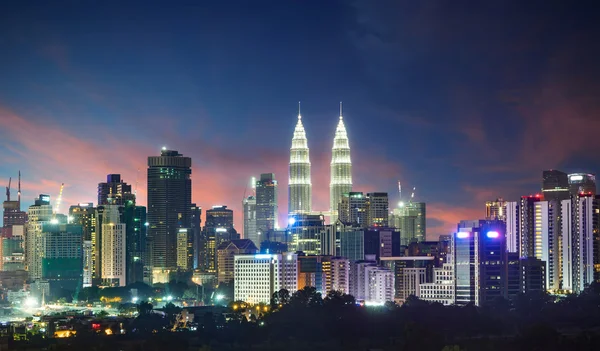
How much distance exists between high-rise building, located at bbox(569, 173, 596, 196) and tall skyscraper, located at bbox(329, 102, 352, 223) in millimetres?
15070

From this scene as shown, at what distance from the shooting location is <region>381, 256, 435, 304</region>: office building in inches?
2115

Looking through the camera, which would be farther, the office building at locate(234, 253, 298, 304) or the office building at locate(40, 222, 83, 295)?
the office building at locate(40, 222, 83, 295)

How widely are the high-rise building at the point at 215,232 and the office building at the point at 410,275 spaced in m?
20.0

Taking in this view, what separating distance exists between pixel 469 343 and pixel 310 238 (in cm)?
2645

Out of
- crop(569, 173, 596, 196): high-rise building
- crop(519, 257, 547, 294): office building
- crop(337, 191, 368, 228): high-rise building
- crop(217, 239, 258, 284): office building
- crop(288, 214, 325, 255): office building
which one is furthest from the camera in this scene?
crop(337, 191, 368, 228): high-rise building

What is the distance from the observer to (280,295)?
49031 mm

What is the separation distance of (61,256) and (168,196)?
27.7 feet

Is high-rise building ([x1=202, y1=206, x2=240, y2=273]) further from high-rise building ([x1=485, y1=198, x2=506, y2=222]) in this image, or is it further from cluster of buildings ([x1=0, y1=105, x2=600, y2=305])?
high-rise building ([x1=485, y1=198, x2=506, y2=222])

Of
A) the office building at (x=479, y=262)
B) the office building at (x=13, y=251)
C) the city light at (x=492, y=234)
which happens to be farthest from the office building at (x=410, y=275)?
the office building at (x=13, y=251)

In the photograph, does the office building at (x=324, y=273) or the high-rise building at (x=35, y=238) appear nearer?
the office building at (x=324, y=273)

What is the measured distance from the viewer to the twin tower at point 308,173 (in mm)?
71625

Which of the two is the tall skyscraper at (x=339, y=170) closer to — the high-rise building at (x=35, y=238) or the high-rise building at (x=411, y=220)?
the high-rise building at (x=411, y=220)

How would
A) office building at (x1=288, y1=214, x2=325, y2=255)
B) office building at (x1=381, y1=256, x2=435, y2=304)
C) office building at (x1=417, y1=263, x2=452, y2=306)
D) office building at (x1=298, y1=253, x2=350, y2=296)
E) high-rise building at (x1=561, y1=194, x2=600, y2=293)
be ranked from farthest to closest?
office building at (x1=288, y1=214, x2=325, y2=255)
high-rise building at (x1=561, y1=194, x2=600, y2=293)
office building at (x1=298, y1=253, x2=350, y2=296)
office building at (x1=381, y1=256, x2=435, y2=304)
office building at (x1=417, y1=263, x2=452, y2=306)

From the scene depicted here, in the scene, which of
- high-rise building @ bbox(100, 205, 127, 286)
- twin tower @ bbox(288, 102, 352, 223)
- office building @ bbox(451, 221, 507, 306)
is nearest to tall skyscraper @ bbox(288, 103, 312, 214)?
twin tower @ bbox(288, 102, 352, 223)
